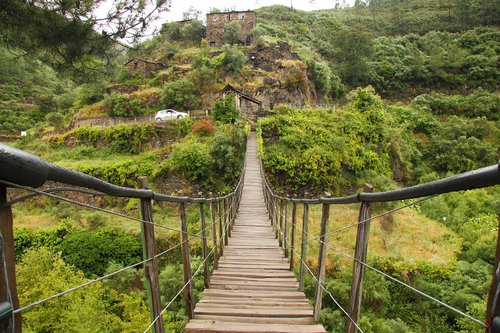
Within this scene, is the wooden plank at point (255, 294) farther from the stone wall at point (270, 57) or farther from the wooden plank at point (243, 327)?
the stone wall at point (270, 57)

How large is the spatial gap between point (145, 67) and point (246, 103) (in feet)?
38.9

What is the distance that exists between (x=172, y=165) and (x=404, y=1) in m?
61.9

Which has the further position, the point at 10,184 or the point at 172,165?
the point at 172,165

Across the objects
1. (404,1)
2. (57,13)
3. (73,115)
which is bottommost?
(73,115)

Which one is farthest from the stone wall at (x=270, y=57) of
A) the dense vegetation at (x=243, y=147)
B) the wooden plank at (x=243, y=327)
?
the wooden plank at (x=243, y=327)

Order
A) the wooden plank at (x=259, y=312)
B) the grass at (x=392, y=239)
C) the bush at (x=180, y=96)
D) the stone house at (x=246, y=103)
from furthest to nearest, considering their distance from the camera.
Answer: the bush at (x=180, y=96), the stone house at (x=246, y=103), the grass at (x=392, y=239), the wooden plank at (x=259, y=312)

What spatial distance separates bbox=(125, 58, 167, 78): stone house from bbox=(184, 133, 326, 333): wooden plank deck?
25.1m

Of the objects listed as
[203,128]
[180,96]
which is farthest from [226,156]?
[180,96]

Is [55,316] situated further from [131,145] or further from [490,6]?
[490,6]

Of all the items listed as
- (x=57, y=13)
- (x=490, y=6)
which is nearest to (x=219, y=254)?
(x=57, y=13)

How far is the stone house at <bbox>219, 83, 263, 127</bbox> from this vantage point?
21062 millimetres

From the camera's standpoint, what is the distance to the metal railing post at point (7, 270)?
29.2 inches

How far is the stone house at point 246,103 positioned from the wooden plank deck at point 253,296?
15025 mm

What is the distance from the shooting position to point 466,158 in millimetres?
20609
